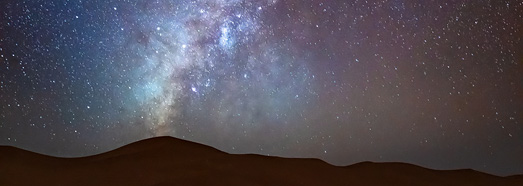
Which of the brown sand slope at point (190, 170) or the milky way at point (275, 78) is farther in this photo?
the milky way at point (275, 78)

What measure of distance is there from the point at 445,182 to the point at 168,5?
103 inches

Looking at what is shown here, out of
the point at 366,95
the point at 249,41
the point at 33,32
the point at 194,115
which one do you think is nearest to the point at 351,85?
the point at 366,95

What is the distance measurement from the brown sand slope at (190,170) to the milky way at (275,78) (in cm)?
18

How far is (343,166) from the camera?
4664 millimetres

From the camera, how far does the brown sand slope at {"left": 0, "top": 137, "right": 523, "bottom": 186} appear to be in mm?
3889

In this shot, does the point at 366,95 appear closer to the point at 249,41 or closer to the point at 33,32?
the point at 249,41

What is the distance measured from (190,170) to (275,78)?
1119 millimetres

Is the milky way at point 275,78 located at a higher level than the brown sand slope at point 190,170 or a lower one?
higher

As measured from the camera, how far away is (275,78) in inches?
185

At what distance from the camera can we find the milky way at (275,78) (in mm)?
4418

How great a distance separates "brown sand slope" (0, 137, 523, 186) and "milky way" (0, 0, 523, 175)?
0.59 ft

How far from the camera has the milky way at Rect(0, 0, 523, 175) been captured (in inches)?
174

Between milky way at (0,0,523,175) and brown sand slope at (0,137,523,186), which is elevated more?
milky way at (0,0,523,175)

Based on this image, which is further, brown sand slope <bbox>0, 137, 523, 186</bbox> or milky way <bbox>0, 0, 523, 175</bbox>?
milky way <bbox>0, 0, 523, 175</bbox>
